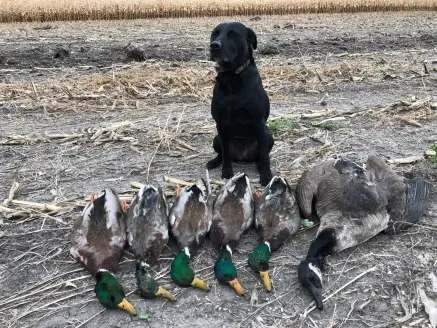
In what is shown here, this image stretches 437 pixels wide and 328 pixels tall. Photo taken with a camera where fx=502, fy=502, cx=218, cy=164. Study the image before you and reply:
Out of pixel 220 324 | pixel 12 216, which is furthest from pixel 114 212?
pixel 220 324

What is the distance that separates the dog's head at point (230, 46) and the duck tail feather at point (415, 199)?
2.05m

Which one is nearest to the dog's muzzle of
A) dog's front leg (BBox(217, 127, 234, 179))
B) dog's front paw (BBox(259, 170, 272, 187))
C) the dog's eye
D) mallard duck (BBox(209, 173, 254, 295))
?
the dog's eye

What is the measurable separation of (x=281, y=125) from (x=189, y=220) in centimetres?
307

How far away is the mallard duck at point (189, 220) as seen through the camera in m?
4.25

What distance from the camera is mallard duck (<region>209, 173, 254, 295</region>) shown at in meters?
4.29

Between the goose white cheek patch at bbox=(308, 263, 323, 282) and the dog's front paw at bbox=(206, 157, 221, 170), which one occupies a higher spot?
the dog's front paw at bbox=(206, 157, 221, 170)

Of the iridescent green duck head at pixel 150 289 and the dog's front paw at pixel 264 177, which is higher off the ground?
the dog's front paw at pixel 264 177

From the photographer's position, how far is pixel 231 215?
448cm

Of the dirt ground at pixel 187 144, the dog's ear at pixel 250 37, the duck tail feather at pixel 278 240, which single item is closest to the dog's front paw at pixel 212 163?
the dirt ground at pixel 187 144

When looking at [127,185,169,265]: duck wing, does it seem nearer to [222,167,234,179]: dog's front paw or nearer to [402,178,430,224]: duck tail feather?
[222,167,234,179]: dog's front paw

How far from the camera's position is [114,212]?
440cm

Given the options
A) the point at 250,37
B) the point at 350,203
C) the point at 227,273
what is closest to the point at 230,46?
the point at 250,37

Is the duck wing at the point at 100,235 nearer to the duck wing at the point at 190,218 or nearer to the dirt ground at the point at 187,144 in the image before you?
the dirt ground at the point at 187,144

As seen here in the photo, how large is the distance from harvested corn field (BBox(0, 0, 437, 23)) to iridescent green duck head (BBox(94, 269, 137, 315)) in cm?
1701
